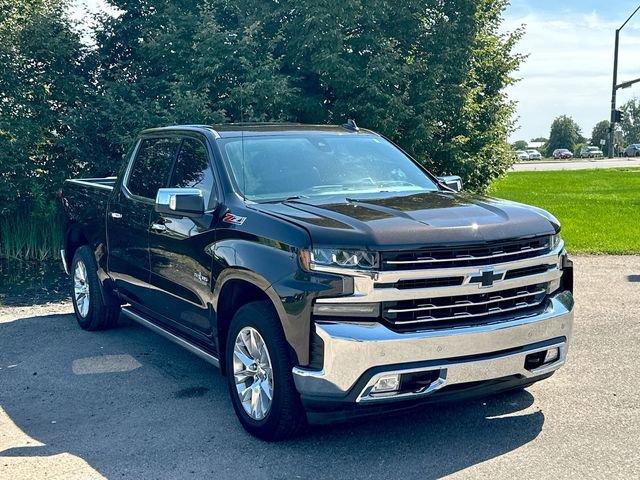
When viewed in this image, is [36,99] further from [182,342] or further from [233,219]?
[233,219]

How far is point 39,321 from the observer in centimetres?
795

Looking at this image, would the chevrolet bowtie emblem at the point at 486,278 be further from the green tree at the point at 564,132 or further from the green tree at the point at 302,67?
the green tree at the point at 564,132

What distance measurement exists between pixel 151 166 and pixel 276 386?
9.28 ft

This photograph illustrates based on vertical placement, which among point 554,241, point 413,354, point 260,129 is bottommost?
point 413,354

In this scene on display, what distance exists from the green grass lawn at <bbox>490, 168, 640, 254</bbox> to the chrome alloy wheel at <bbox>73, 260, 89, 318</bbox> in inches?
304

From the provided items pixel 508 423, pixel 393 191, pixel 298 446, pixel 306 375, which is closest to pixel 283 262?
pixel 306 375

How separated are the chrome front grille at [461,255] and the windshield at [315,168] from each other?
1.19 m

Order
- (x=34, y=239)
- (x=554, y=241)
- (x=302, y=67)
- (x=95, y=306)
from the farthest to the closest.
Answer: (x=302, y=67), (x=34, y=239), (x=95, y=306), (x=554, y=241)

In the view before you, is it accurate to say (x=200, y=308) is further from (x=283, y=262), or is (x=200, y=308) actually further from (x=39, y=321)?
(x=39, y=321)

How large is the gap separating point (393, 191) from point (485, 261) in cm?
131

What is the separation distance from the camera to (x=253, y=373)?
4.57m

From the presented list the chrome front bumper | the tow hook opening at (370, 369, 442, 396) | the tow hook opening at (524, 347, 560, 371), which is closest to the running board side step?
the chrome front bumper

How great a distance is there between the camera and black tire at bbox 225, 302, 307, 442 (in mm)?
4234

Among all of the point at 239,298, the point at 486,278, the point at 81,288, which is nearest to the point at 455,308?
the point at 486,278
